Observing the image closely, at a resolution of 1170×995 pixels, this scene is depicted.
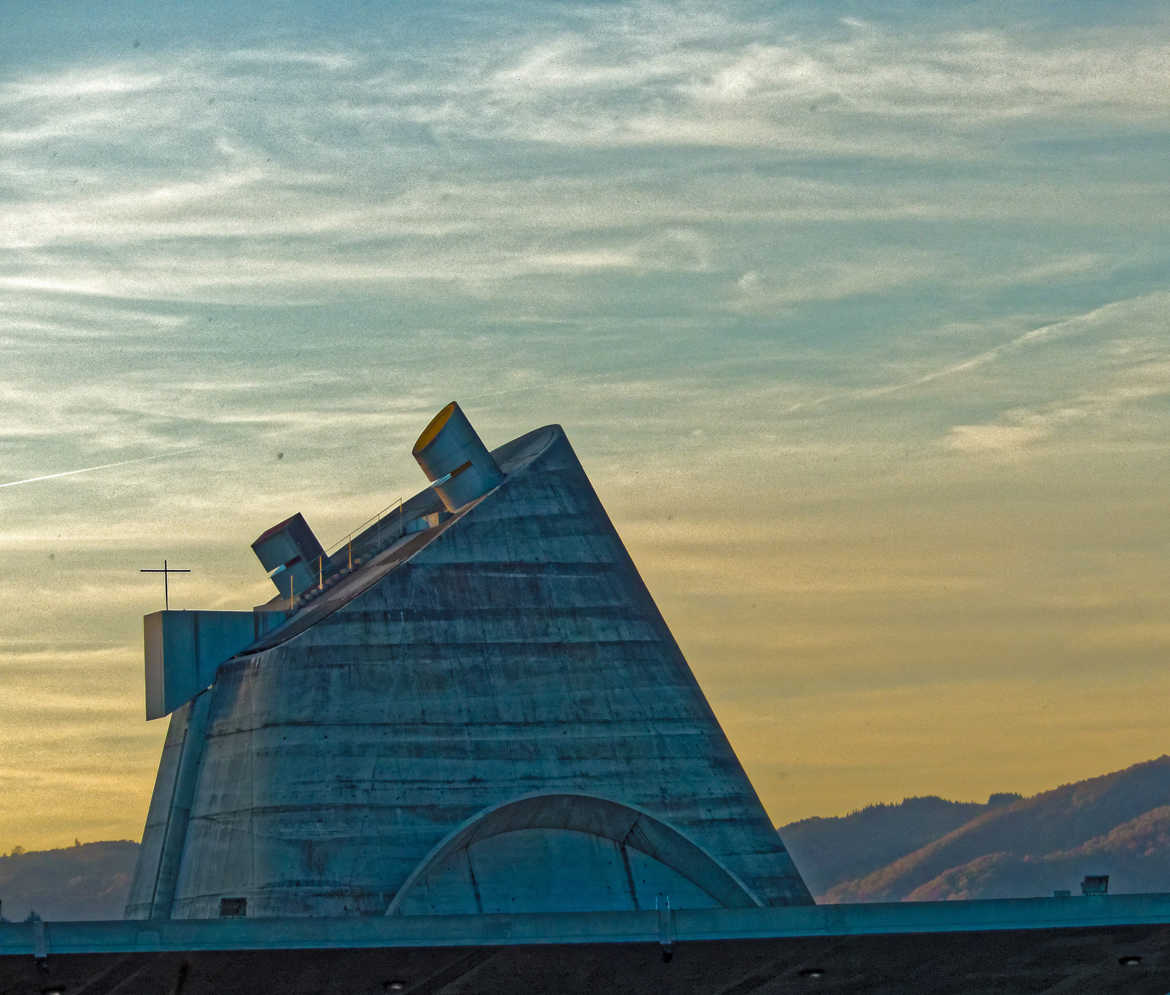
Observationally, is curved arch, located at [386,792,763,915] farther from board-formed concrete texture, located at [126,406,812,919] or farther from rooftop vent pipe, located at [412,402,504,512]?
rooftop vent pipe, located at [412,402,504,512]

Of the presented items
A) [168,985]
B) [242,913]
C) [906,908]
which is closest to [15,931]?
[168,985]

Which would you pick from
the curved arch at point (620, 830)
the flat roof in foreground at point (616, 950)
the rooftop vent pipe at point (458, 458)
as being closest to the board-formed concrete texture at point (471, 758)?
the curved arch at point (620, 830)

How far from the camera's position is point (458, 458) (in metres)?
57.0

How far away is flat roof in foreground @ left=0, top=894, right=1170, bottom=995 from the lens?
34469 mm

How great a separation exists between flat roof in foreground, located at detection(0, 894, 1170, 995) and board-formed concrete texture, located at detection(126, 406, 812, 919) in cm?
1042

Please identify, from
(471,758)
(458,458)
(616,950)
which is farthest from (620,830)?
(616,950)

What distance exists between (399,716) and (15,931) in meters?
17.6

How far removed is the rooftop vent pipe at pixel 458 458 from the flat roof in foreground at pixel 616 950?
20.2 meters

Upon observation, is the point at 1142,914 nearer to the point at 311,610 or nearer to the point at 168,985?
the point at 168,985

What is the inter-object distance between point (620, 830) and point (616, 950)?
1382cm

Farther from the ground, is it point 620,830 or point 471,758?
point 471,758

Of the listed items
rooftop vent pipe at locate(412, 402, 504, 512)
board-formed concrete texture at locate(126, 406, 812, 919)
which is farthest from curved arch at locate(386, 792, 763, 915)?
rooftop vent pipe at locate(412, 402, 504, 512)

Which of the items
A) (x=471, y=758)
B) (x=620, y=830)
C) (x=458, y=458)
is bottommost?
(x=620, y=830)

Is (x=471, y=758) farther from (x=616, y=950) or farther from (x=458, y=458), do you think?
(x=616, y=950)
